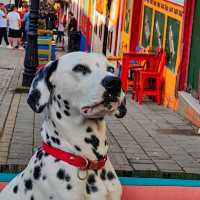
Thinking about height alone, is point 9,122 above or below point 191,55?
below

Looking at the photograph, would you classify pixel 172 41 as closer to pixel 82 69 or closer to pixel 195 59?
pixel 195 59

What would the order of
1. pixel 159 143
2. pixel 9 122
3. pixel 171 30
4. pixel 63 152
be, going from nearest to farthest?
1. pixel 63 152
2. pixel 159 143
3. pixel 9 122
4. pixel 171 30

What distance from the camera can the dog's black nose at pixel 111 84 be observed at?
11.4 ft

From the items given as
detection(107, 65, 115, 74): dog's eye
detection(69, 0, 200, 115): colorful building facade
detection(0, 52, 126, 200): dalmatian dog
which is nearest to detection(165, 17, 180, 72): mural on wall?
detection(69, 0, 200, 115): colorful building facade

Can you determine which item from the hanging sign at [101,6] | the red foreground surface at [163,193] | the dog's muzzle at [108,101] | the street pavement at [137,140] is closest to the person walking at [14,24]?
the hanging sign at [101,6]

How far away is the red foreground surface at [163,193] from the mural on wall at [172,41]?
7486 millimetres

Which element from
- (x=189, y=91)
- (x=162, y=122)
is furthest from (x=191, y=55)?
(x=162, y=122)

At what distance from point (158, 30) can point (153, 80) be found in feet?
4.41

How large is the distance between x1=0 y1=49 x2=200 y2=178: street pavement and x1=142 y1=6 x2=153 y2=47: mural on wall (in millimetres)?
2711

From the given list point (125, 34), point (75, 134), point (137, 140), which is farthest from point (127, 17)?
point (75, 134)

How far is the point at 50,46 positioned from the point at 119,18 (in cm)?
250

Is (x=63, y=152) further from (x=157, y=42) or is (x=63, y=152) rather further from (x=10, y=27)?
(x=10, y=27)

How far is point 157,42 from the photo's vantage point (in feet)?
45.1

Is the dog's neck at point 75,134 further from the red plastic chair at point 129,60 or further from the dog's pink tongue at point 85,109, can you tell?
the red plastic chair at point 129,60
